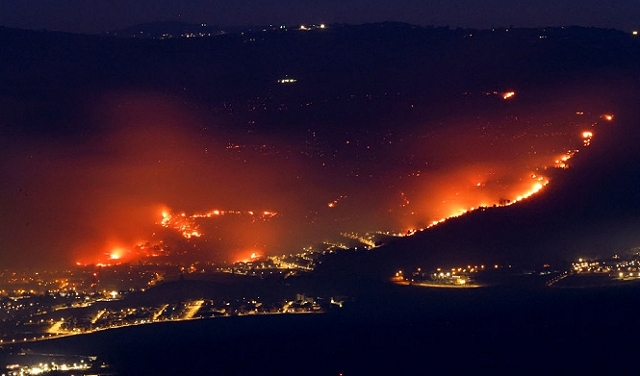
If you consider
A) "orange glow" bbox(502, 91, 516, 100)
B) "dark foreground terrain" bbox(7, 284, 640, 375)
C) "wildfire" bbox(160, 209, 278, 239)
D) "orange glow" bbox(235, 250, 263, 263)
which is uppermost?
Answer: "orange glow" bbox(502, 91, 516, 100)

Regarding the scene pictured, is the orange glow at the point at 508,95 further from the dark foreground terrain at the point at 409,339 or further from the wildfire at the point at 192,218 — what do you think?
the dark foreground terrain at the point at 409,339

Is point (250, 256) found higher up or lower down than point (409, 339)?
higher up

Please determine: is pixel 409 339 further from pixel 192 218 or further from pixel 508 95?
pixel 508 95

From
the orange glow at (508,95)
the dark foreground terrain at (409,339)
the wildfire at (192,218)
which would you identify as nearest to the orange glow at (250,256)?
the wildfire at (192,218)

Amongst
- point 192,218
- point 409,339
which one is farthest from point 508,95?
point 409,339

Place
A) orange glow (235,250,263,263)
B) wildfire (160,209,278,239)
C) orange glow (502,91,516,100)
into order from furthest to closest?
orange glow (502,91,516,100)
wildfire (160,209,278,239)
orange glow (235,250,263,263)

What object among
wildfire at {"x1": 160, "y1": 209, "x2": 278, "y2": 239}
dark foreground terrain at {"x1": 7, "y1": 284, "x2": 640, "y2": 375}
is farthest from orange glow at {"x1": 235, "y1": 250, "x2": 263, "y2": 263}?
dark foreground terrain at {"x1": 7, "y1": 284, "x2": 640, "y2": 375}

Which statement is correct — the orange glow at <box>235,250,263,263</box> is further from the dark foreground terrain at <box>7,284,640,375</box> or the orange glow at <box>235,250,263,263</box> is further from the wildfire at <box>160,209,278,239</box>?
the dark foreground terrain at <box>7,284,640,375</box>

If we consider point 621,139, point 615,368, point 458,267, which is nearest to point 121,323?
point 458,267

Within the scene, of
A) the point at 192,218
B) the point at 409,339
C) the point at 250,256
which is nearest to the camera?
the point at 409,339

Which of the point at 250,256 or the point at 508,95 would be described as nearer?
the point at 250,256

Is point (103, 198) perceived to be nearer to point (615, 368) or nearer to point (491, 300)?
point (491, 300)
